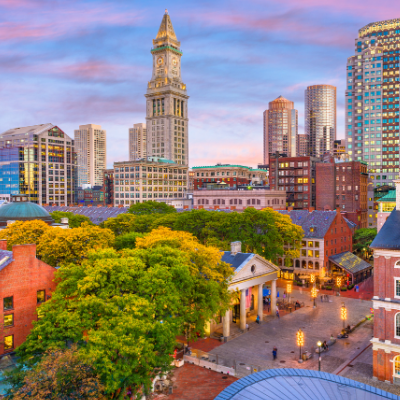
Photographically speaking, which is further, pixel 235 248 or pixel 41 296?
pixel 235 248

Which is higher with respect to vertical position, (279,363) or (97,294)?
(97,294)

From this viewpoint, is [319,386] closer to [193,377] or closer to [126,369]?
[126,369]

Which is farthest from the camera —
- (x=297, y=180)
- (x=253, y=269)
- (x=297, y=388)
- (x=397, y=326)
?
(x=297, y=180)

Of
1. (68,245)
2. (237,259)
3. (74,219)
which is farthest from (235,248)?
(74,219)

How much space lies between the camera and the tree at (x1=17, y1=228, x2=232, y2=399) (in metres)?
28.0

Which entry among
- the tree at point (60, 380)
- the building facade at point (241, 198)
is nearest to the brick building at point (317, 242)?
the building facade at point (241, 198)

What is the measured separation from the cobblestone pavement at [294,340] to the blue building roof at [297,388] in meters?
19.2

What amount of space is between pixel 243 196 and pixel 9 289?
111162mm

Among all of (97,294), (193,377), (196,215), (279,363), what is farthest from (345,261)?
(97,294)

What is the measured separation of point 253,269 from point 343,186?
104 m

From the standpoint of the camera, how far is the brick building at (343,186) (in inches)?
5728

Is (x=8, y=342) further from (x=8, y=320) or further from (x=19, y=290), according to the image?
(x=19, y=290)

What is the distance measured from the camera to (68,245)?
53.8 metres

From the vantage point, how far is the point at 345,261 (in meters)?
87.6
